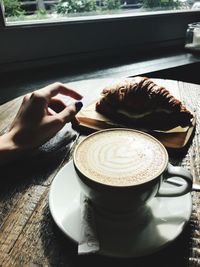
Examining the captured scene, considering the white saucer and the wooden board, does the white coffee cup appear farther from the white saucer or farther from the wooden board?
the wooden board

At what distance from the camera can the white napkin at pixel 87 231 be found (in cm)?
35

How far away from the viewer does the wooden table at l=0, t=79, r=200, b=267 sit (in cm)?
36

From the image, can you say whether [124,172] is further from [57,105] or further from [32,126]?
[57,105]

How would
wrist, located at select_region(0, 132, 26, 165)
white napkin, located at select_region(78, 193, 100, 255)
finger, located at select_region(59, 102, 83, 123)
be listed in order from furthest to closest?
finger, located at select_region(59, 102, 83, 123) < wrist, located at select_region(0, 132, 26, 165) < white napkin, located at select_region(78, 193, 100, 255)

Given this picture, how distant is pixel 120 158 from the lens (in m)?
0.42

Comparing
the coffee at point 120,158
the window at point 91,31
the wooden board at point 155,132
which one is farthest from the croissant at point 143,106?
the window at point 91,31

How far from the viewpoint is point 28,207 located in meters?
0.45

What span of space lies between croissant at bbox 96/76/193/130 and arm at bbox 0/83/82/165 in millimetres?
110

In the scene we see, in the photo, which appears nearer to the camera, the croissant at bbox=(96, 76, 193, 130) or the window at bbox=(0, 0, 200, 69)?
the croissant at bbox=(96, 76, 193, 130)

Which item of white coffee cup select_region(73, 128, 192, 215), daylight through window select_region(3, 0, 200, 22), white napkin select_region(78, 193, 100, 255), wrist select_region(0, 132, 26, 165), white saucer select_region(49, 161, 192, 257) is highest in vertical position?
daylight through window select_region(3, 0, 200, 22)

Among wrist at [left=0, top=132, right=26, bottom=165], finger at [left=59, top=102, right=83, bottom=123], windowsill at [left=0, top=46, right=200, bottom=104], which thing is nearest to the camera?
wrist at [left=0, top=132, right=26, bottom=165]

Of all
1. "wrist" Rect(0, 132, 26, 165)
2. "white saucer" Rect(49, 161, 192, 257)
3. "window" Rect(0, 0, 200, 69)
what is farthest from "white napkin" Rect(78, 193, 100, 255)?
"window" Rect(0, 0, 200, 69)

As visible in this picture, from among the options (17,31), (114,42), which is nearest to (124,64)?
(114,42)

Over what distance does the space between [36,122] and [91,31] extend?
0.94 meters
